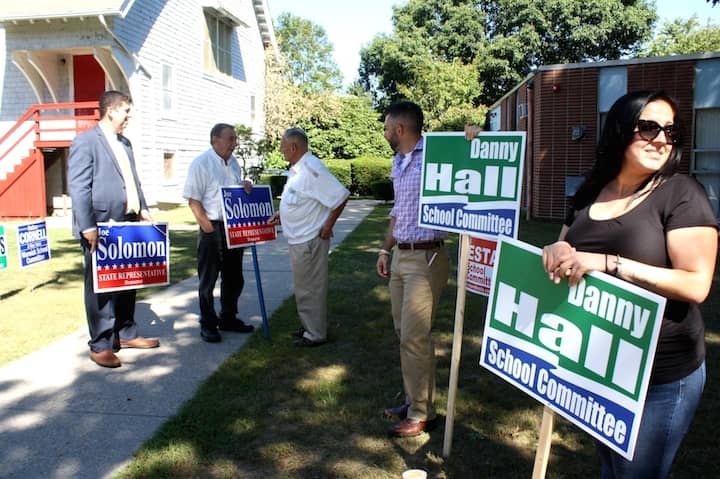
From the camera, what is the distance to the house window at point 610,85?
16094 mm

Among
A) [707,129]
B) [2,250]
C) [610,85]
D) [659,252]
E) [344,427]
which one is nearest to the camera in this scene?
[659,252]

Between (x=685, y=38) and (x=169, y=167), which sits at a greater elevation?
(x=685, y=38)

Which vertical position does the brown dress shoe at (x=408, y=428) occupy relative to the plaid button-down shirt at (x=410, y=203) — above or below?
below

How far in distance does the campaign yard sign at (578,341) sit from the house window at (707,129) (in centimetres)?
1459

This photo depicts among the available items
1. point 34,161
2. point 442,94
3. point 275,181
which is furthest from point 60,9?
point 442,94

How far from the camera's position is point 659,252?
219 centimetres

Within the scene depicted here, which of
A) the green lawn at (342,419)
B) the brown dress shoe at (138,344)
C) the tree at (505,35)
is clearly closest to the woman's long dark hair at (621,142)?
the green lawn at (342,419)

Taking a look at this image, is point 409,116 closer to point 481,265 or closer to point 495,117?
point 481,265

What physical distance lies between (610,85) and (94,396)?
14.9 meters

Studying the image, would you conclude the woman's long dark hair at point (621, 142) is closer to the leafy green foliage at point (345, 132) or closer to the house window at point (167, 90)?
the house window at point (167, 90)

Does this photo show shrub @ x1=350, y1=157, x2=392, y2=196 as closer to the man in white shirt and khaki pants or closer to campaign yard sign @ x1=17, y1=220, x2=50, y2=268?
campaign yard sign @ x1=17, y1=220, x2=50, y2=268

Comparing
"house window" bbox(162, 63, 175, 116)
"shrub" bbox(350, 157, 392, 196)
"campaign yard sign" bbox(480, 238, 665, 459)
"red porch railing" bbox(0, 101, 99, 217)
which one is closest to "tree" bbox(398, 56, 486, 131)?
"shrub" bbox(350, 157, 392, 196)

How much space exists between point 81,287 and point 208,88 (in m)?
16.7

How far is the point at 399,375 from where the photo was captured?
17.7ft
